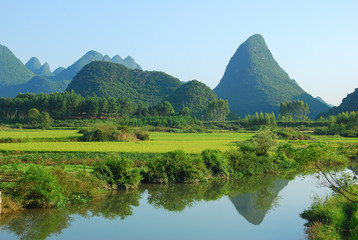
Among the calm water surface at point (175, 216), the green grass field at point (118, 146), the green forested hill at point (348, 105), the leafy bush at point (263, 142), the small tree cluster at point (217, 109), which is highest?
the green forested hill at point (348, 105)

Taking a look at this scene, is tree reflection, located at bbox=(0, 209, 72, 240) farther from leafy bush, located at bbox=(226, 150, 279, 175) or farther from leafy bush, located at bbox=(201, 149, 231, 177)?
leafy bush, located at bbox=(226, 150, 279, 175)

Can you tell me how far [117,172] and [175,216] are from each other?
5.19 meters

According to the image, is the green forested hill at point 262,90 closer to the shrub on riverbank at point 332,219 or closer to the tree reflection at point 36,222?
the shrub on riverbank at point 332,219

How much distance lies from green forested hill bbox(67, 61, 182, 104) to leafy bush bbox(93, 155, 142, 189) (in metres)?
113

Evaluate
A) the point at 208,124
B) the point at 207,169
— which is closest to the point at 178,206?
the point at 207,169

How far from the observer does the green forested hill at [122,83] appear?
13412 cm

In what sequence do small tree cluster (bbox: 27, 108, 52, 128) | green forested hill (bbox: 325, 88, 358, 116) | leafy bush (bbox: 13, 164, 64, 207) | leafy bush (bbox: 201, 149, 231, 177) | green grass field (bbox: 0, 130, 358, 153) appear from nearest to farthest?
leafy bush (bbox: 13, 164, 64, 207)
leafy bush (bbox: 201, 149, 231, 177)
green grass field (bbox: 0, 130, 358, 153)
small tree cluster (bbox: 27, 108, 52, 128)
green forested hill (bbox: 325, 88, 358, 116)

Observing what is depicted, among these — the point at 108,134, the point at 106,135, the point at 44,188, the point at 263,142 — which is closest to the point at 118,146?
the point at 106,135

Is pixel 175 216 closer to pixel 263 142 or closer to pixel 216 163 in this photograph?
pixel 216 163

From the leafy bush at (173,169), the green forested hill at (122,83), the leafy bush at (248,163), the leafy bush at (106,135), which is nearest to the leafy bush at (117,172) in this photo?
the leafy bush at (173,169)

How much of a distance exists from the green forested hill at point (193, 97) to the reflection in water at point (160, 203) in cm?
9270

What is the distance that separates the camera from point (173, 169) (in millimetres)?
20469

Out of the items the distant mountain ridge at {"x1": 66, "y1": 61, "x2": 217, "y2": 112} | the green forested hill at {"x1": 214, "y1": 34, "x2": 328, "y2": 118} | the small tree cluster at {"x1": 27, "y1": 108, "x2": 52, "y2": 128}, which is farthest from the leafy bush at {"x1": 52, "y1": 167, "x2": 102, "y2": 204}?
the green forested hill at {"x1": 214, "y1": 34, "x2": 328, "y2": 118}

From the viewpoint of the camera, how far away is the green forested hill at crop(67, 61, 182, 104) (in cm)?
13412
